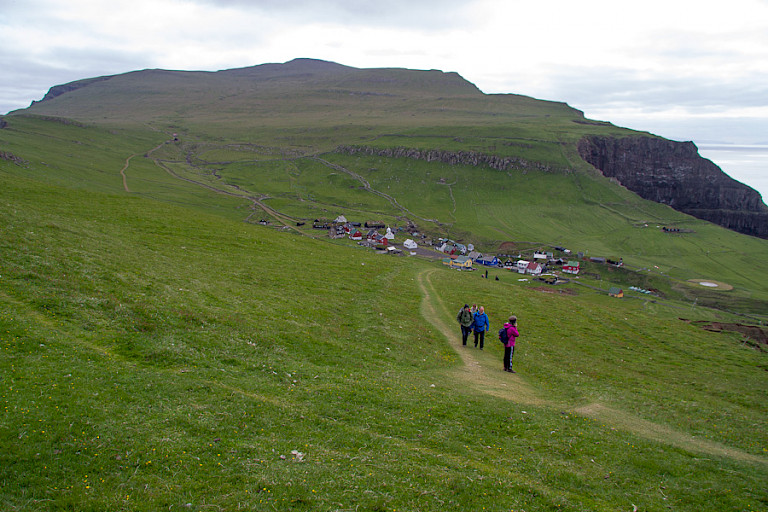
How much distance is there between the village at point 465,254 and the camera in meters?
130

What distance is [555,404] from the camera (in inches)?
845

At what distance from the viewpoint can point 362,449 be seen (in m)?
14.0

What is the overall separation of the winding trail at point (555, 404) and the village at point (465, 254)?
95.2 meters

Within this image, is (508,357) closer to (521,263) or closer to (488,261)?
(521,263)

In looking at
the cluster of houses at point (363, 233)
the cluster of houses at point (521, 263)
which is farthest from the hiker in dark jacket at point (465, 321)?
the cluster of houses at point (363, 233)

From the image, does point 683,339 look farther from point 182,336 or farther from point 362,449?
point 182,336

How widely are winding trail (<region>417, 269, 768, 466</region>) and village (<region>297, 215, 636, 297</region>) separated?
9519 cm

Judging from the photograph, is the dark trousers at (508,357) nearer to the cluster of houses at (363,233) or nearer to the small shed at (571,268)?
the cluster of houses at (363,233)

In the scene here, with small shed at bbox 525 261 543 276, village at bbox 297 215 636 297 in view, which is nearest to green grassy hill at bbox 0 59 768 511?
village at bbox 297 215 636 297

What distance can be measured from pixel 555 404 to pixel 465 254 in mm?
123476

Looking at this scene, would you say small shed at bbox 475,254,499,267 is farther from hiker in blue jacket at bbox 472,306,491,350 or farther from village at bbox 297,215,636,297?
hiker in blue jacket at bbox 472,306,491,350

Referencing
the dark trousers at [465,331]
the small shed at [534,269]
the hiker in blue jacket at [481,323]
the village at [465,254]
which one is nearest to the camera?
the hiker in blue jacket at [481,323]

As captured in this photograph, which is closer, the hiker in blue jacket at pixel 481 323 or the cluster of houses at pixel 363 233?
the hiker in blue jacket at pixel 481 323

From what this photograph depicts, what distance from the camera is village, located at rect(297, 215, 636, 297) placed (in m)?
130
